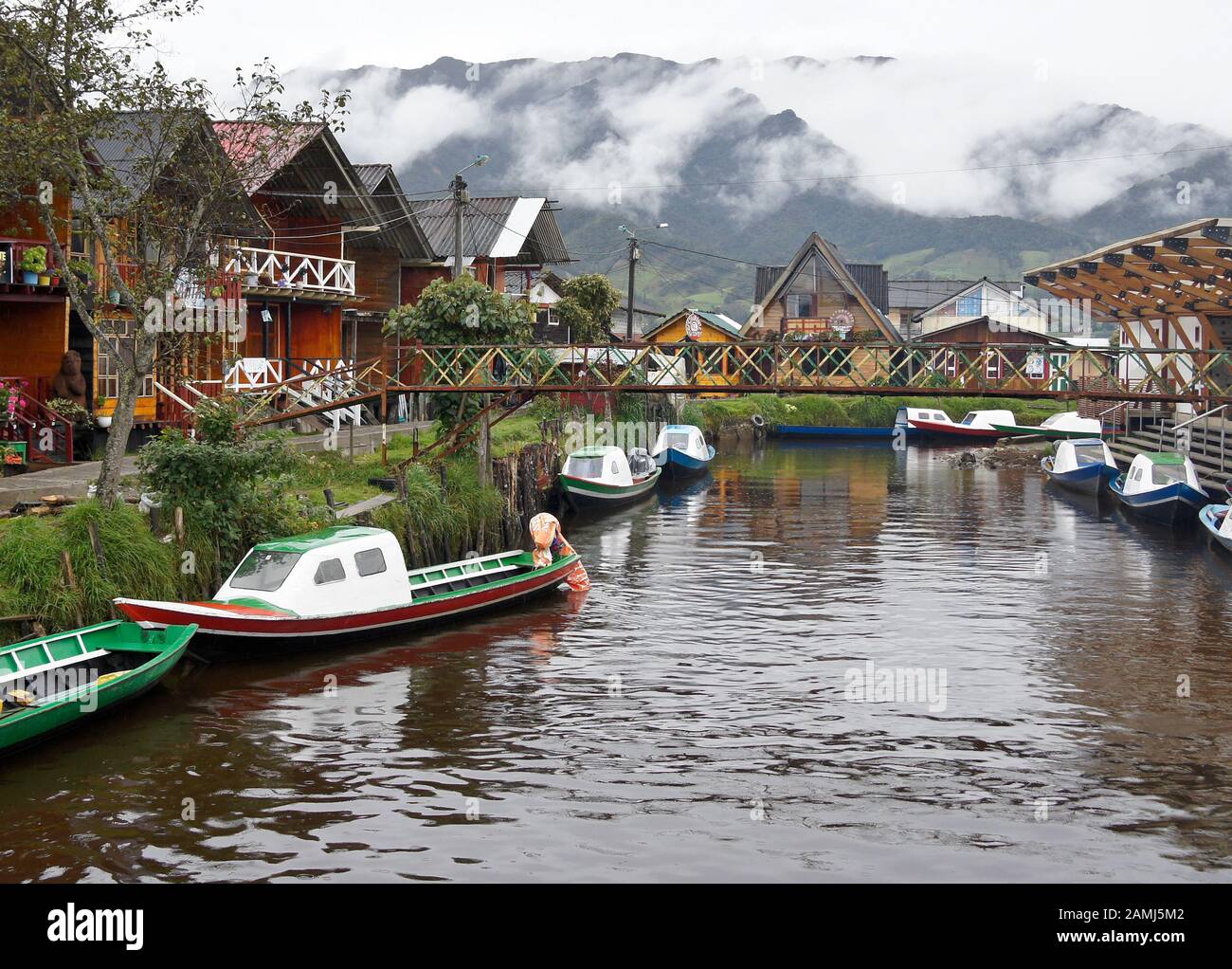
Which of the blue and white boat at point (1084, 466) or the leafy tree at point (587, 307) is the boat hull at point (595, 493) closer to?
the blue and white boat at point (1084, 466)

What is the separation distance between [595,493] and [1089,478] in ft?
64.9

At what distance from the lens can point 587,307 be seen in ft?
238

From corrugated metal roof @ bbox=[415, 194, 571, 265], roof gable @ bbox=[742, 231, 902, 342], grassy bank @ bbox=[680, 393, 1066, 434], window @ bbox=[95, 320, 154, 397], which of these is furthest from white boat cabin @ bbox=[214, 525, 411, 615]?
roof gable @ bbox=[742, 231, 902, 342]

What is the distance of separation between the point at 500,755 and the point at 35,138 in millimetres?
14757

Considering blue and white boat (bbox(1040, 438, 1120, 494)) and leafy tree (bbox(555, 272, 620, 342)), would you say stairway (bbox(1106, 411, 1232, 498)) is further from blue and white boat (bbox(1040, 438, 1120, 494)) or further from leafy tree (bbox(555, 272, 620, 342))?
leafy tree (bbox(555, 272, 620, 342))

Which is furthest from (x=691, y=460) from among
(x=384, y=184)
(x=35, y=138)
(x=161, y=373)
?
(x=35, y=138)

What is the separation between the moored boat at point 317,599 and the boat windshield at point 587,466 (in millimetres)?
17586

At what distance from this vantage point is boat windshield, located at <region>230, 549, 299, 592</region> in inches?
1017

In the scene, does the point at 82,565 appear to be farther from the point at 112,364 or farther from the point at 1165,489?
the point at 1165,489

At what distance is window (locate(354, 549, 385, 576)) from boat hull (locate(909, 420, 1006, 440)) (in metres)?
53.8

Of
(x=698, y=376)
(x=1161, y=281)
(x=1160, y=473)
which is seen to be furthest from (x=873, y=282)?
(x=698, y=376)

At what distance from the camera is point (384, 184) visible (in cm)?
5994

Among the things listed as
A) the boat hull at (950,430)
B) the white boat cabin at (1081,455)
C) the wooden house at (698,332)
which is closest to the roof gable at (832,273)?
the wooden house at (698,332)
